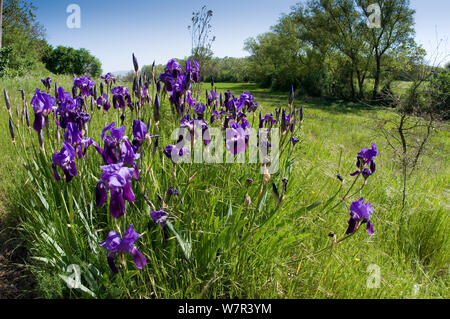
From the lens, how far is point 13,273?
218 cm

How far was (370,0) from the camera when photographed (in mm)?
22641

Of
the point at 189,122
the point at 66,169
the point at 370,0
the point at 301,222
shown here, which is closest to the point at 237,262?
the point at 301,222

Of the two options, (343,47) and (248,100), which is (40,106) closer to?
(248,100)

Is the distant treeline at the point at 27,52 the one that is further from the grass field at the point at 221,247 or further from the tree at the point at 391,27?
the tree at the point at 391,27

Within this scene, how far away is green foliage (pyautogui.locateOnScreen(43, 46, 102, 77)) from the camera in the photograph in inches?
1721

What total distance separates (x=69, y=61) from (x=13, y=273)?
166 ft

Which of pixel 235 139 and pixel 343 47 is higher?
pixel 343 47

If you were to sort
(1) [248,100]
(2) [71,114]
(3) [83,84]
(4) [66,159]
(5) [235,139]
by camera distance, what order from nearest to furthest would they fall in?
(4) [66,159], (2) [71,114], (5) [235,139], (3) [83,84], (1) [248,100]

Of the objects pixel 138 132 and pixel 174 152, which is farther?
pixel 174 152

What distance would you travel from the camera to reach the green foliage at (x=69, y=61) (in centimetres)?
4372

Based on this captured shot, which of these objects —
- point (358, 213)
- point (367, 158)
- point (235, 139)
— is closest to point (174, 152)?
point (235, 139)

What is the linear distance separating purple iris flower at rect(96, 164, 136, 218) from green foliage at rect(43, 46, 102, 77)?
47991mm

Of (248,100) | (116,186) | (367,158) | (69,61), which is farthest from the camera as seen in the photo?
(69,61)

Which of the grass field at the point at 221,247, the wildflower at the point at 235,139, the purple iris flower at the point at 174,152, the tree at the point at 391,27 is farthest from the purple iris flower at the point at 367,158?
the tree at the point at 391,27
